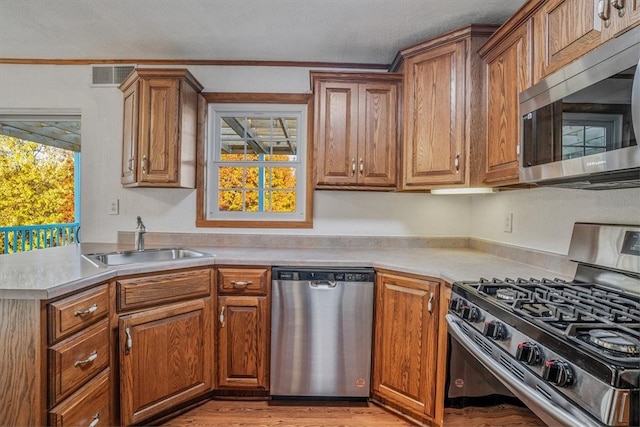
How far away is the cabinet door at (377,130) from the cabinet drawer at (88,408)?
183 centimetres

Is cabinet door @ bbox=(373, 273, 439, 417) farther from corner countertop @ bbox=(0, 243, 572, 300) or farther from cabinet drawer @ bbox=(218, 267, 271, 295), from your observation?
cabinet drawer @ bbox=(218, 267, 271, 295)

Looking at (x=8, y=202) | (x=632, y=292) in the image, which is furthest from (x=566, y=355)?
(x=8, y=202)

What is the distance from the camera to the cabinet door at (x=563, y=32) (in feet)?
3.84

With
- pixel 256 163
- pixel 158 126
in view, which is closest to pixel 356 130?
pixel 256 163

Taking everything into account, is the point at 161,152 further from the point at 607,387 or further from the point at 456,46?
the point at 607,387

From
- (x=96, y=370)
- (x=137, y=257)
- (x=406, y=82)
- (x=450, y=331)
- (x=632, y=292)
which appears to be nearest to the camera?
(x=632, y=292)

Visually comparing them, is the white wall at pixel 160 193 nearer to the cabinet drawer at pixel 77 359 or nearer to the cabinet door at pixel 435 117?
the cabinet door at pixel 435 117

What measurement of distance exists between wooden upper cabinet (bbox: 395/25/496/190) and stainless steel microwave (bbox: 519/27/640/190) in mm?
500

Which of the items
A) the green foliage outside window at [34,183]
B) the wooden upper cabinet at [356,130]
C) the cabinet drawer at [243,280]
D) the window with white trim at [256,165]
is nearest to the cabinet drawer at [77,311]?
the cabinet drawer at [243,280]

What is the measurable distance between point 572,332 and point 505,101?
1251 millimetres

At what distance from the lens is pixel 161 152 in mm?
2295

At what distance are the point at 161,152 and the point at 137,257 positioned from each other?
0.76 metres

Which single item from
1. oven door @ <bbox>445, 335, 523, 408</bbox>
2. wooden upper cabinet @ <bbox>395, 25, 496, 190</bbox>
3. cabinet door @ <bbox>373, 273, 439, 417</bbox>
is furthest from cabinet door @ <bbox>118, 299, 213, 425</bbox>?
wooden upper cabinet @ <bbox>395, 25, 496, 190</bbox>

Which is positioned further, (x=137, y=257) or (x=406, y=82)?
(x=137, y=257)
